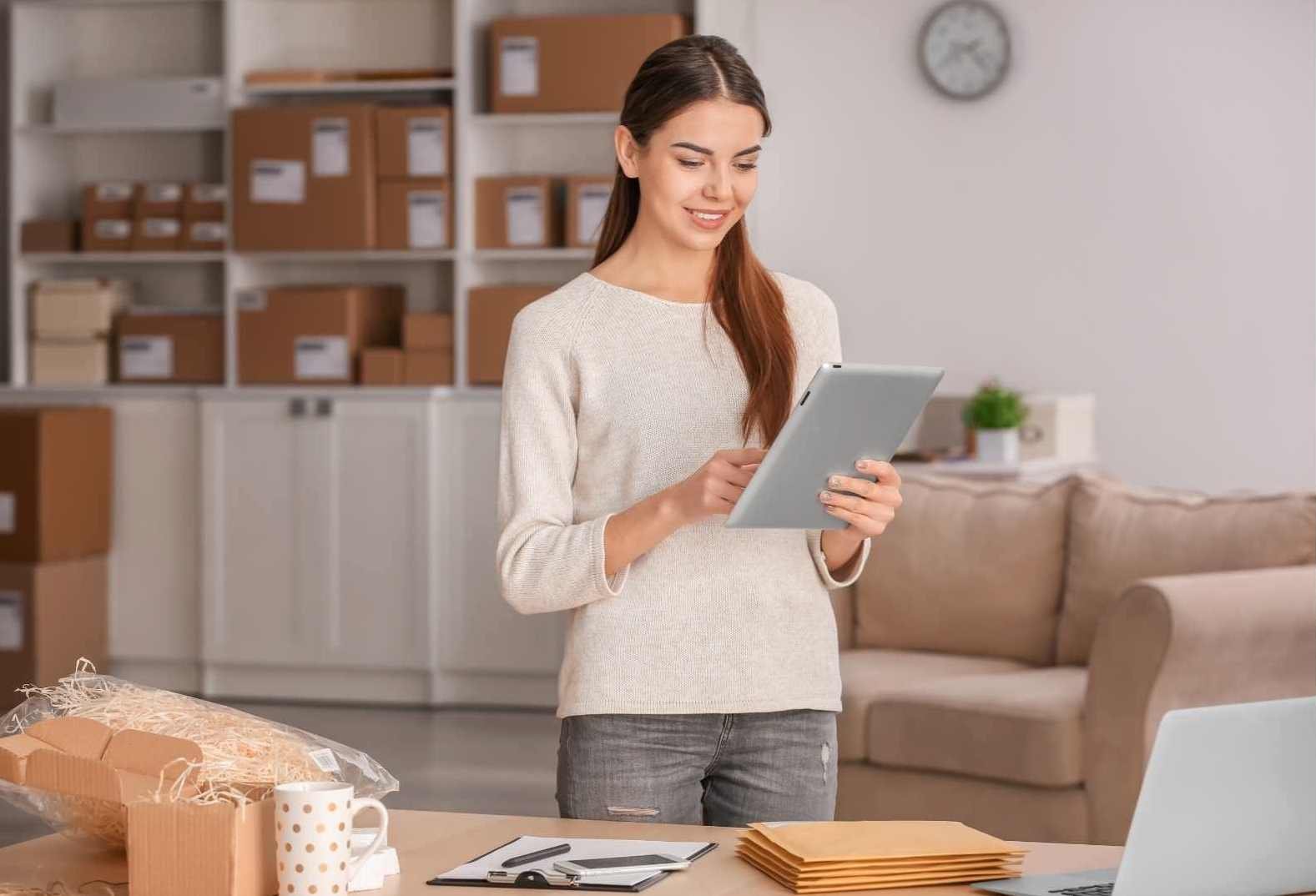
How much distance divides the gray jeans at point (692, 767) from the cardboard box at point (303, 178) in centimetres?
389

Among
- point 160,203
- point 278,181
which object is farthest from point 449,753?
point 160,203

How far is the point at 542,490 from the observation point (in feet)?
5.39

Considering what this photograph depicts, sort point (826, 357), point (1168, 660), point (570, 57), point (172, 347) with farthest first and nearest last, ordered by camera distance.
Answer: point (172, 347) → point (570, 57) → point (1168, 660) → point (826, 357)

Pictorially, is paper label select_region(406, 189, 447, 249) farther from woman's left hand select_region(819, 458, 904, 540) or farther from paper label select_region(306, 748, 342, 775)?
paper label select_region(306, 748, 342, 775)

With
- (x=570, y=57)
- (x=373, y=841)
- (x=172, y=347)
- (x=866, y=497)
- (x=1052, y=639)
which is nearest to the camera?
(x=373, y=841)

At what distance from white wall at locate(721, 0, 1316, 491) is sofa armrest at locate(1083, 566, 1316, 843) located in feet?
7.56

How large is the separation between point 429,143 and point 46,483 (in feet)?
5.11

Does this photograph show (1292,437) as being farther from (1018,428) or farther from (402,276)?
(402,276)

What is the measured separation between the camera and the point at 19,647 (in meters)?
5.23

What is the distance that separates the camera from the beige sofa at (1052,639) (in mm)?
Answer: 3178

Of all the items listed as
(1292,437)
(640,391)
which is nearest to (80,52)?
(1292,437)

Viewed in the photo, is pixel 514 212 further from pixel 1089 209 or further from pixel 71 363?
pixel 1089 209

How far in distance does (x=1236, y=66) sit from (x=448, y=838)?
4.72 meters

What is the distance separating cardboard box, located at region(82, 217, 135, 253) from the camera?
18.6ft
